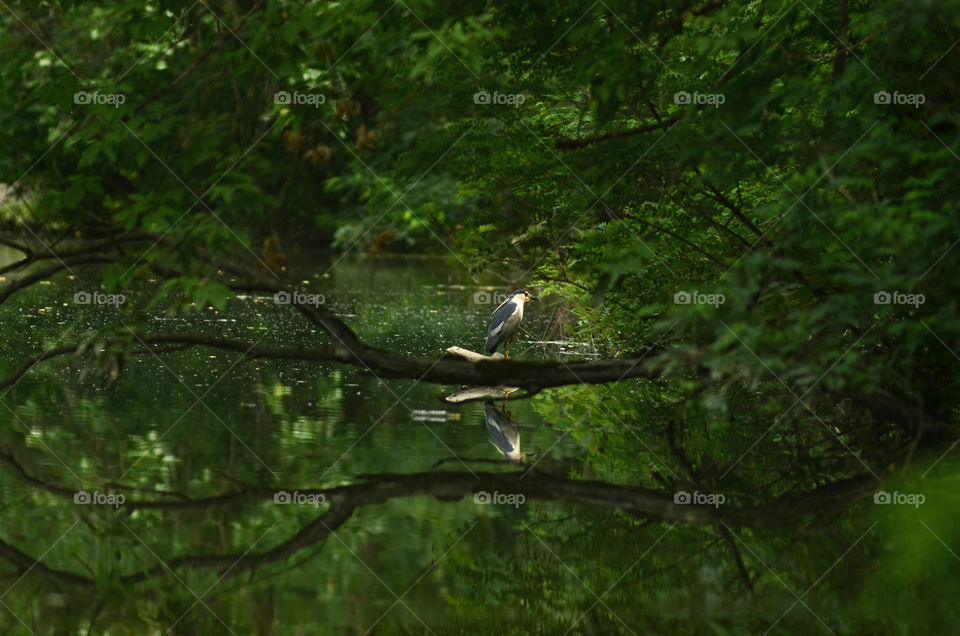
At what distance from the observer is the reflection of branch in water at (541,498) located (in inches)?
265

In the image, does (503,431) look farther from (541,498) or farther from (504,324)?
(504,324)

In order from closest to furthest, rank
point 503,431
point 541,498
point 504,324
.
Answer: point 541,498 < point 503,431 < point 504,324

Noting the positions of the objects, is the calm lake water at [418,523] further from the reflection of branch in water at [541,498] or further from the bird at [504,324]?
the bird at [504,324]

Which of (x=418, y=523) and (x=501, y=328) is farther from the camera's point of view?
(x=501, y=328)

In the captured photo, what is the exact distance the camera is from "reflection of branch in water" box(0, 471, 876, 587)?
6.74 metres

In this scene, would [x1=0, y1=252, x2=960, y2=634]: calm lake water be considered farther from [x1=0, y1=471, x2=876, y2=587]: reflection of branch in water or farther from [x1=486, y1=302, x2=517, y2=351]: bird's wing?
[x1=486, y1=302, x2=517, y2=351]: bird's wing

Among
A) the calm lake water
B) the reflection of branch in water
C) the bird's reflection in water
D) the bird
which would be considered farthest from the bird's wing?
the reflection of branch in water

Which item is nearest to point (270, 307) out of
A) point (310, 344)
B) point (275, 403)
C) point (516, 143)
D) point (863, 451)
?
point (310, 344)

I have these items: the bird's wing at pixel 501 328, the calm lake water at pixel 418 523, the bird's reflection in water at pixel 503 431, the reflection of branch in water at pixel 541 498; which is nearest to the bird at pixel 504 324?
the bird's wing at pixel 501 328

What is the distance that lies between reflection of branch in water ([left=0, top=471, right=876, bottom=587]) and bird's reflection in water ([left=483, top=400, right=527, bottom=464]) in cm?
61

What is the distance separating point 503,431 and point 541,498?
88.4 inches

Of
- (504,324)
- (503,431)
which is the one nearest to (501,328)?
(504,324)

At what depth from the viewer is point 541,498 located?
7402 mm

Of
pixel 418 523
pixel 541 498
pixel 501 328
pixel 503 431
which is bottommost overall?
pixel 418 523
